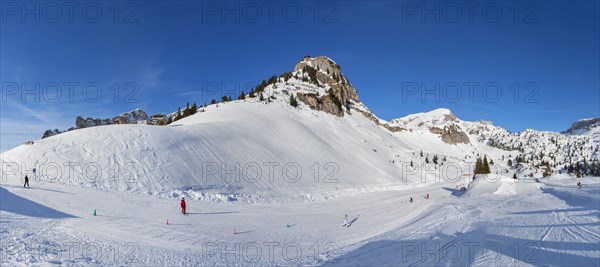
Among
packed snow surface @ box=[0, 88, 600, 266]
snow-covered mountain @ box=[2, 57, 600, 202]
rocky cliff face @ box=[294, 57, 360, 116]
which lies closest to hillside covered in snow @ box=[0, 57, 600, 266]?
packed snow surface @ box=[0, 88, 600, 266]

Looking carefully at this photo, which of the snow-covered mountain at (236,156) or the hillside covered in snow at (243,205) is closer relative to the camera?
the hillside covered in snow at (243,205)

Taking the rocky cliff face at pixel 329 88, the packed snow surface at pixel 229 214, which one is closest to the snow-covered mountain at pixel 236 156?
the packed snow surface at pixel 229 214

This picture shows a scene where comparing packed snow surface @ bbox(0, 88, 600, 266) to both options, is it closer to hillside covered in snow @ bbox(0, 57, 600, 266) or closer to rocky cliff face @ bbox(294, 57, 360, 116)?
hillside covered in snow @ bbox(0, 57, 600, 266)

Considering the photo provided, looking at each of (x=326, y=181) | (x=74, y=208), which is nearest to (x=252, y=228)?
(x=74, y=208)

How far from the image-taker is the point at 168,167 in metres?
42.0

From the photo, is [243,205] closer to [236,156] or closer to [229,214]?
[229,214]

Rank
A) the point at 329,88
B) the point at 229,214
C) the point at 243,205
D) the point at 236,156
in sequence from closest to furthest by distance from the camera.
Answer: the point at 229,214, the point at 243,205, the point at 236,156, the point at 329,88

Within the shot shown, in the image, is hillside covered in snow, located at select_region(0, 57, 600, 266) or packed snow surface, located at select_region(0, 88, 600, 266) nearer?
packed snow surface, located at select_region(0, 88, 600, 266)

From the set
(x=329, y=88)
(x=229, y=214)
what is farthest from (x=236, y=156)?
(x=329, y=88)

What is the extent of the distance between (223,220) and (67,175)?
66.2 ft

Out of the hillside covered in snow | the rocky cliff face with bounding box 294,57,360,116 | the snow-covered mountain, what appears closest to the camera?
the hillside covered in snow

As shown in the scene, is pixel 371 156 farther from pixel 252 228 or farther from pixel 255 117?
pixel 252 228

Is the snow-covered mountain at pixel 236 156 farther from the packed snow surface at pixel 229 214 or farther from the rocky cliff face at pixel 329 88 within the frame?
the rocky cliff face at pixel 329 88

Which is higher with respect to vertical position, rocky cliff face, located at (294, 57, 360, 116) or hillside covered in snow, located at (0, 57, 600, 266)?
rocky cliff face, located at (294, 57, 360, 116)
